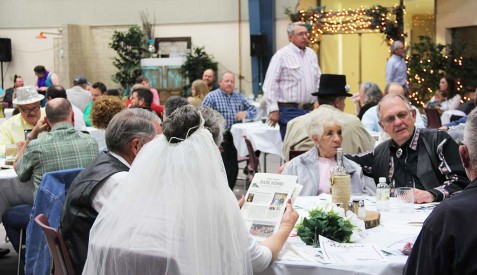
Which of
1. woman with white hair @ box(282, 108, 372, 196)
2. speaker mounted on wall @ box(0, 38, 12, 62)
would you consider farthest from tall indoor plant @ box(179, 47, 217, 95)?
woman with white hair @ box(282, 108, 372, 196)

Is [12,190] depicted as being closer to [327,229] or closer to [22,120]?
[22,120]

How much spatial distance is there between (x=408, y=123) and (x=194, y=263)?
79.7 inches

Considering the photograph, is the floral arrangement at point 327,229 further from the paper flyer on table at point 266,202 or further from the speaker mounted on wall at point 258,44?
the speaker mounted on wall at point 258,44

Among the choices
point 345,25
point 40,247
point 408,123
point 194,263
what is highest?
point 345,25

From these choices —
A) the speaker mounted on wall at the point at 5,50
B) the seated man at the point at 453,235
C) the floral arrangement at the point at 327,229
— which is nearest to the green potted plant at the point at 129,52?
the speaker mounted on wall at the point at 5,50

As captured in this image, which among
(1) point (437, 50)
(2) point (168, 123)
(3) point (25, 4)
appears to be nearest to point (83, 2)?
(3) point (25, 4)

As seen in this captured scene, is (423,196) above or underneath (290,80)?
underneath

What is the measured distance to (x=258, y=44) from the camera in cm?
1573

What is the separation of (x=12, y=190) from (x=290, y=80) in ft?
11.5

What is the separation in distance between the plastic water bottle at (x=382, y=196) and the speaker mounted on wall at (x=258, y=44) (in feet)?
41.2

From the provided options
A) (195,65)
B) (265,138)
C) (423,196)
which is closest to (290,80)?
(265,138)

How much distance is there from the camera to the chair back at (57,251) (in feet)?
9.47

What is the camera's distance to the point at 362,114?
7.16m

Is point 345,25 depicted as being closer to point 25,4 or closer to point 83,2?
point 83,2
